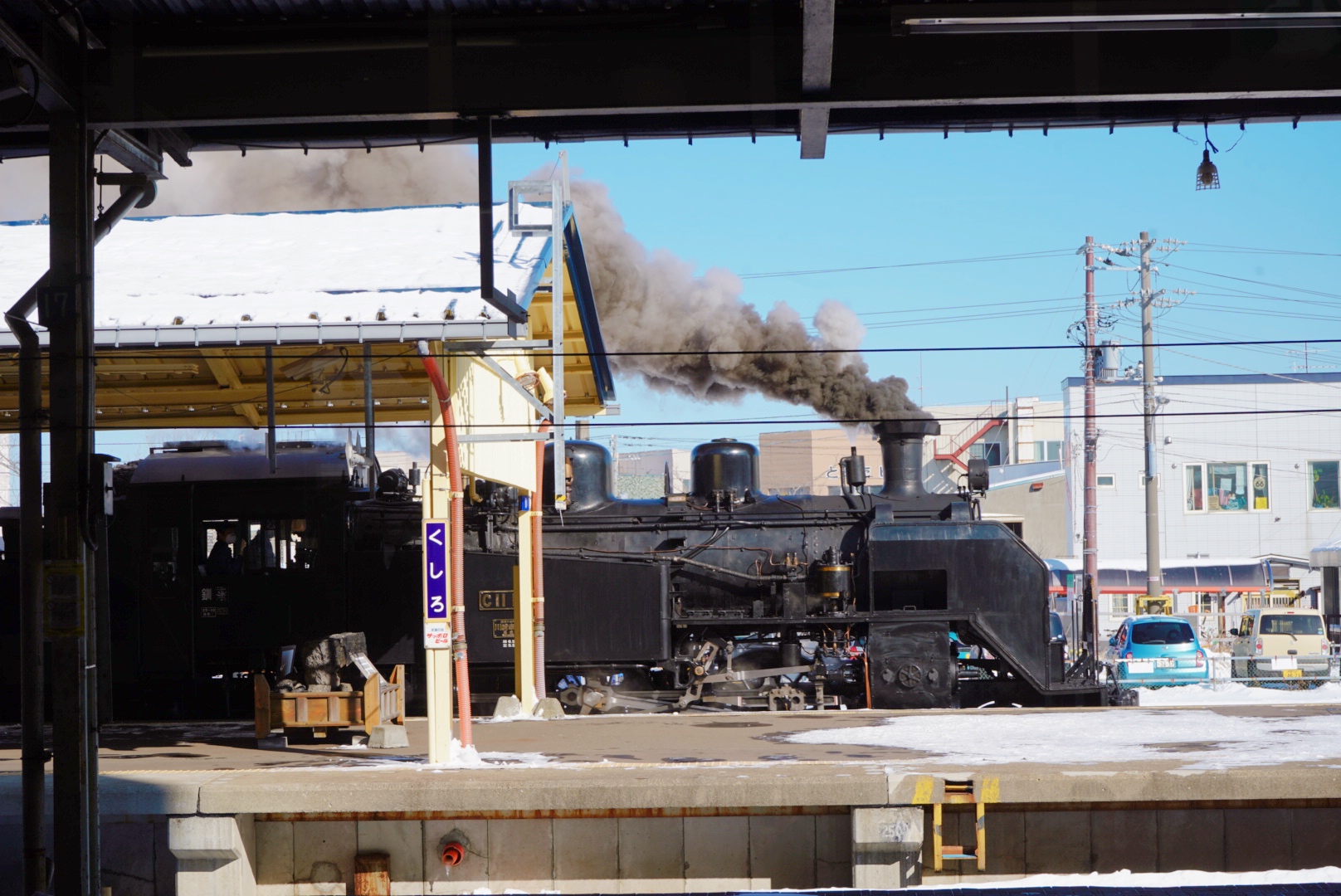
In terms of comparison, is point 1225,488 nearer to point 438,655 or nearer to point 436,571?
point 438,655

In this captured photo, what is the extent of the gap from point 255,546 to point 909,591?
24.4 ft

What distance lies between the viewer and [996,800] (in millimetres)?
7805

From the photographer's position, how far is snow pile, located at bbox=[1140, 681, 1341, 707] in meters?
19.2

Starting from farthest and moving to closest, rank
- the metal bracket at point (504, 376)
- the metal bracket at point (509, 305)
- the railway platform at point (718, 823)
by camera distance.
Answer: the metal bracket at point (504, 376) → the railway platform at point (718, 823) → the metal bracket at point (509, 305)

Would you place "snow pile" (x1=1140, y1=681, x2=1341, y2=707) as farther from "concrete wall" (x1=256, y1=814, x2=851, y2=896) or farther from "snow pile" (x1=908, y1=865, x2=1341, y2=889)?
"concrete wall" (x1=256, y1=814, x2=851, y2=896)

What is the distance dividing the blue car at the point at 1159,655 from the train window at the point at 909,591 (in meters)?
7.41

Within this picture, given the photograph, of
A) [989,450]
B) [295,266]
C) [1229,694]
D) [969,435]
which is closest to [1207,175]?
[295,266]

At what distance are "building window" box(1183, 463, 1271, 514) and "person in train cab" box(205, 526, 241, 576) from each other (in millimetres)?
32878

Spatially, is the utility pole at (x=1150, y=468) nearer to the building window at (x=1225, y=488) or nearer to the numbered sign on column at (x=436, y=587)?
the building window at (x=1225, y=488)

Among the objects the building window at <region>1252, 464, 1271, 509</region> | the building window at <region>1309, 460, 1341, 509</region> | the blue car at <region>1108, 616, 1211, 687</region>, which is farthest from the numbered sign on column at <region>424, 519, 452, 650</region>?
the building window at <region>1309, 460, 1341, 509</region>

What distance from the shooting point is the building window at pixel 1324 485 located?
3941cm

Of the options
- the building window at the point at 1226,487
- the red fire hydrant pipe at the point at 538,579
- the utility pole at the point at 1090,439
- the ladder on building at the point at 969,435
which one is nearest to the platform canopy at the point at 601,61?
the red fire hydrant pipe at the point at 538,579

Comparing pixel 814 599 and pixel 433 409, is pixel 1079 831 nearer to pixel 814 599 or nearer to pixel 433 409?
pixel 433 409

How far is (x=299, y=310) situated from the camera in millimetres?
9211
